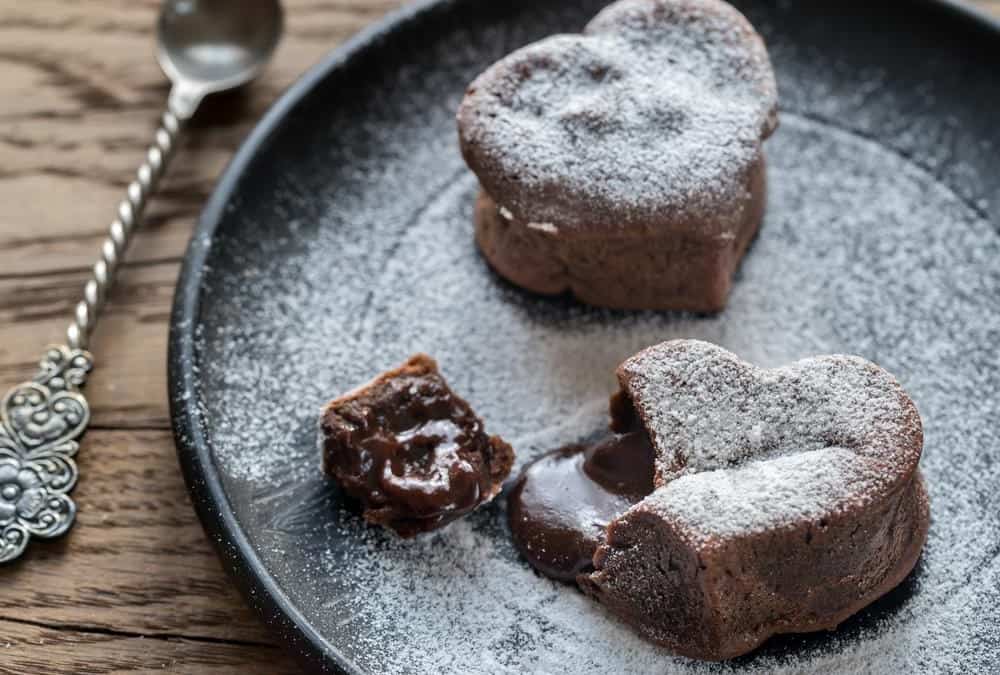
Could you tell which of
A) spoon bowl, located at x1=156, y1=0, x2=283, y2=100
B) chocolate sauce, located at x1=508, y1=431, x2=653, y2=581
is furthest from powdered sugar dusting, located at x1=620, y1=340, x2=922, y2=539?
spoon bowl, located at x1=156, y1=0, x2=283, y2=100

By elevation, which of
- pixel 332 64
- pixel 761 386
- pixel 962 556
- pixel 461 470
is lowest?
pixel 962 556

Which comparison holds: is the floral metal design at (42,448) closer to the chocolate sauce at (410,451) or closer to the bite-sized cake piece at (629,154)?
the chocolate sauce at (410,451)

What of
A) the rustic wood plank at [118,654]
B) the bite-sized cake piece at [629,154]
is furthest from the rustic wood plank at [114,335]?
the bite-sized cake piece at [629,154]

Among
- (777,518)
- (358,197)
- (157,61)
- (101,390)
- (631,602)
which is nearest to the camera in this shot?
(777,518)

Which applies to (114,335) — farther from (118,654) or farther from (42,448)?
(118,654)

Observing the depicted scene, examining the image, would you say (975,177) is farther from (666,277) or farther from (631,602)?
(631,602)

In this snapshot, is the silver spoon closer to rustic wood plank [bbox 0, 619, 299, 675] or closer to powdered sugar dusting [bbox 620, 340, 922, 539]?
rustic wood plank [bbox 0, 619, 299, 675]

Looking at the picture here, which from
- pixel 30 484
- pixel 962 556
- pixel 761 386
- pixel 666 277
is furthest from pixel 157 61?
pixel 962 556
